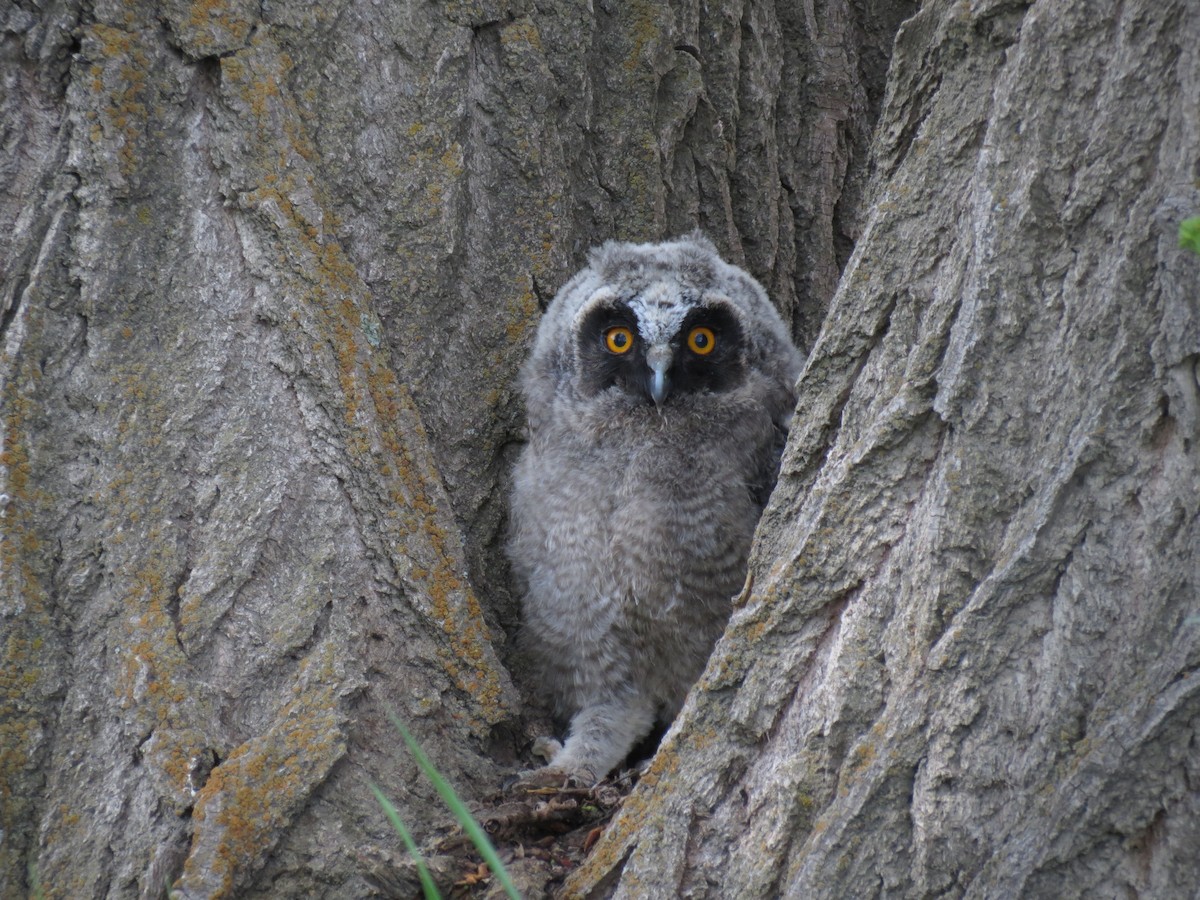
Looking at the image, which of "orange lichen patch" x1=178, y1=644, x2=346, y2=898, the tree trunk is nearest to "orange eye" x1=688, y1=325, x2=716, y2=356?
the tree trunk

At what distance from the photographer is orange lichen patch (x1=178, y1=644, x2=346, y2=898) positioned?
6.54 feet

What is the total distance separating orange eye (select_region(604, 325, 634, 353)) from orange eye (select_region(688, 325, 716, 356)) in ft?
0.52

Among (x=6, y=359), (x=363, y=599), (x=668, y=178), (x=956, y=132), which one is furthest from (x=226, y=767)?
(x=668, y=178)

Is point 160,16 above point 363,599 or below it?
above

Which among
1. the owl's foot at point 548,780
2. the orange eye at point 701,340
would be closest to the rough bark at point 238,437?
the owl's foot at point 548,780

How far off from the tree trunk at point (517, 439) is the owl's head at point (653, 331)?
0.11m

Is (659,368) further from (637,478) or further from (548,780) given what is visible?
(548,780)

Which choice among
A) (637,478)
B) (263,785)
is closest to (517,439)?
(637,478)

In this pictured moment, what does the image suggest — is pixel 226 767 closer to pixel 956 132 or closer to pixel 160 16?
pixel 160 16

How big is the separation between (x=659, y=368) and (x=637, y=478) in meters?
0.29

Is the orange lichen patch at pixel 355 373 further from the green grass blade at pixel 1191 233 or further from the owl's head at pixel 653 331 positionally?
the green grass blade at pixel 1191 233

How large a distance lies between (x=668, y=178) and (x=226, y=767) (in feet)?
6.35

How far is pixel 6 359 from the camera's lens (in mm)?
2199

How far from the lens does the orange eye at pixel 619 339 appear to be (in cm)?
291
